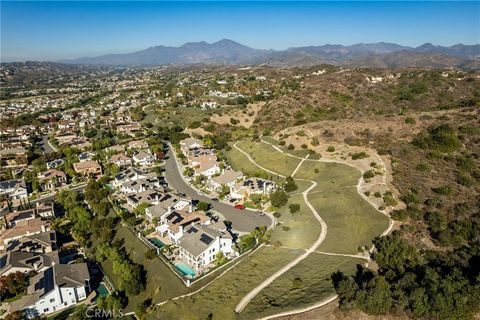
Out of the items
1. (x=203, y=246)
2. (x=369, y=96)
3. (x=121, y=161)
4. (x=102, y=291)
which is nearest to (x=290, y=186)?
(x=203, y=246)

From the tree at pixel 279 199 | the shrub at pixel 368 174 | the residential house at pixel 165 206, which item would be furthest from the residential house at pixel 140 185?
the shrub at pixel 368 174

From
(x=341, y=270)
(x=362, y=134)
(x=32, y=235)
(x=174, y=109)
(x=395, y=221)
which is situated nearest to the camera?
(x=341, y=270)

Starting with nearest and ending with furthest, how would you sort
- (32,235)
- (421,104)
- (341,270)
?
(341,270), (32,235), (421,104)

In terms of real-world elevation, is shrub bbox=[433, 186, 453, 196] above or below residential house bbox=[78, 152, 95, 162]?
above

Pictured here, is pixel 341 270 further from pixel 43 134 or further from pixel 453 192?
pixel 43 134

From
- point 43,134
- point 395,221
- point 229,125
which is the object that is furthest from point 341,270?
point 43,134

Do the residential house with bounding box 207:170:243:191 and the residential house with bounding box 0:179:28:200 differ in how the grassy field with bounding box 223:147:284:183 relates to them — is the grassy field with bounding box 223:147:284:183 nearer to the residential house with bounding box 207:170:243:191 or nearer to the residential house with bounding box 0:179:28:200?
the residential house with bounding box 207:170:243:191

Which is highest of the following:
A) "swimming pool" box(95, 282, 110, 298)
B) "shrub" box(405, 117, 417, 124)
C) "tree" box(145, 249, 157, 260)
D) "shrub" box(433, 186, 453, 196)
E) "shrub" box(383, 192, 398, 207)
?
"shrub" box(405, 117, 417, 124)

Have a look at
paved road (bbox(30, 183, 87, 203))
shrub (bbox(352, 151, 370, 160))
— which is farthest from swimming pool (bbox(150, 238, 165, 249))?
shrub (bbox(352, 151, 370, 160))

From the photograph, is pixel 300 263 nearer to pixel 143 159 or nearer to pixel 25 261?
pixel 25 261
